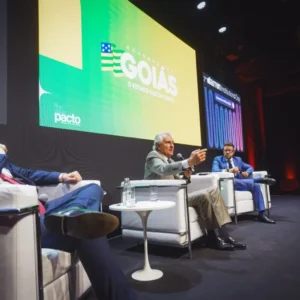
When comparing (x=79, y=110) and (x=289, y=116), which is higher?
(x=289, y=116)

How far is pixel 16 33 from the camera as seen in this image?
2.19 metres

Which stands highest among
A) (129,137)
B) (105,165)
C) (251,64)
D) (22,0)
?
(251,64)

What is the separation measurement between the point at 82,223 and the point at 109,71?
224 centimetres

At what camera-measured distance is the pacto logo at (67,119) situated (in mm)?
2396

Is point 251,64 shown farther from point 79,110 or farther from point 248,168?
point 79,110

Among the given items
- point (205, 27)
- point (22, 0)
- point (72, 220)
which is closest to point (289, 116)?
point (205, 27)

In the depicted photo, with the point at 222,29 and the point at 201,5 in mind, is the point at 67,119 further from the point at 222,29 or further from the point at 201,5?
the point at 222,29

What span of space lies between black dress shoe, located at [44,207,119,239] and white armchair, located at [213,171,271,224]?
2.23 m

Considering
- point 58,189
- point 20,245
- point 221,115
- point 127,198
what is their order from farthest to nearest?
point 221,115 → point 127,198 → point 58,189 → point 20,245

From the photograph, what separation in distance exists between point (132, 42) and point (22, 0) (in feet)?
4.26

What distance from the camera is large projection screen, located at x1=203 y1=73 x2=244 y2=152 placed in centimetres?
499

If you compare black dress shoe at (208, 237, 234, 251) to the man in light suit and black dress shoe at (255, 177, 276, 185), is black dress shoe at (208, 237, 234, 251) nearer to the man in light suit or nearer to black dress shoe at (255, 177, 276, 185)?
the man in light suit

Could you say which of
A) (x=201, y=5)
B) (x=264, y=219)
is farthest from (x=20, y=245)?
(x=201, y=5)

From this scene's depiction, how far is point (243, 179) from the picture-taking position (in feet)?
12.5
